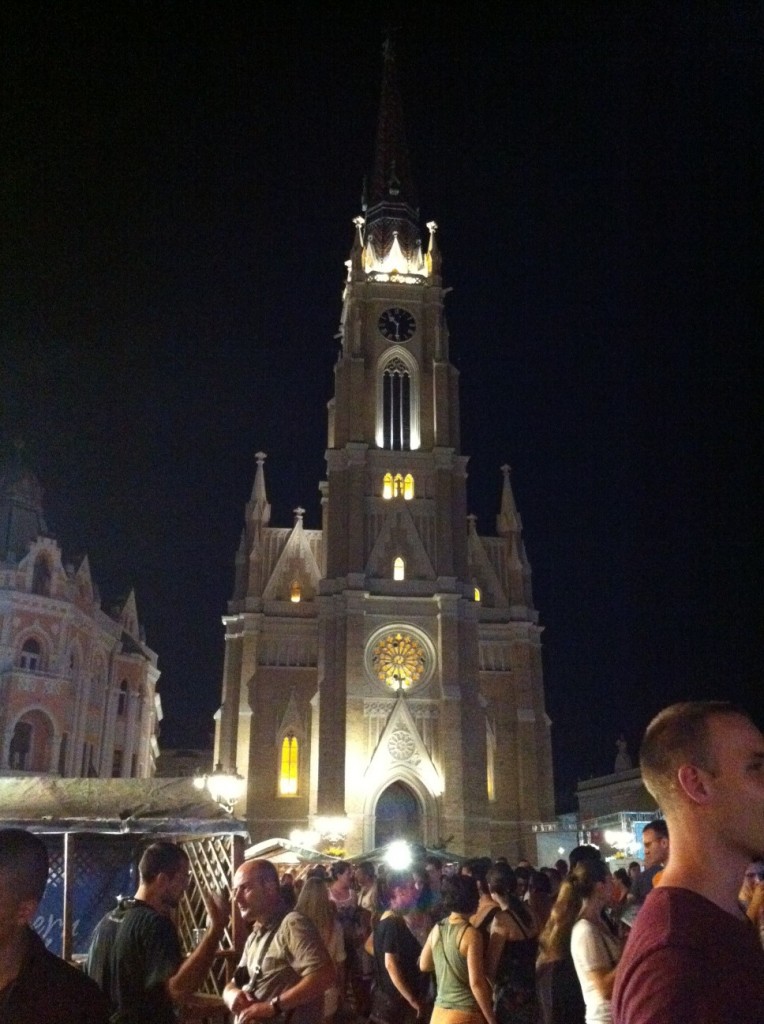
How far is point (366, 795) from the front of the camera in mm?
35750

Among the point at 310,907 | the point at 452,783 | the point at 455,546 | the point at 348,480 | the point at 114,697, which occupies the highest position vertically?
the point at 348,480

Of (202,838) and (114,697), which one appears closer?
(202,838)

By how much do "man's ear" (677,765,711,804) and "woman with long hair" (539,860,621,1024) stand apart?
313cm

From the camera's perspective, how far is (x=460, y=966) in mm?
5984

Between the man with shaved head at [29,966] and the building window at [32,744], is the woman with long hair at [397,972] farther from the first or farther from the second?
the building window at [32,744]

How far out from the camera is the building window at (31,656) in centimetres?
3616

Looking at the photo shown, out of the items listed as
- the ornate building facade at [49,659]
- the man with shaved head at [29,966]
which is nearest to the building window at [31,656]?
the ornate building facade at [49,659]

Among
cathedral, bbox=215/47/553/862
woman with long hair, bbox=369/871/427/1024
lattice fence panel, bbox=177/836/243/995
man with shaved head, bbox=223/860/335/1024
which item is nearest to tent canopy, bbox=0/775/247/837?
lattice fence panel, bbox=177/836/243/995

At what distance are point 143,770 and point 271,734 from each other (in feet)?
46.3

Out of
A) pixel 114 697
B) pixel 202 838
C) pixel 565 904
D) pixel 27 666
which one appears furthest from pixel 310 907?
pixel 114 697

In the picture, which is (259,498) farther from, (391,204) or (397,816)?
(391,204)

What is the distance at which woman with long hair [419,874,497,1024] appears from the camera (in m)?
5.80

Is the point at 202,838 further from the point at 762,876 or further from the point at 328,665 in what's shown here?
the point at 328,665

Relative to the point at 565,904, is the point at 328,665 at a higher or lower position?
higher
